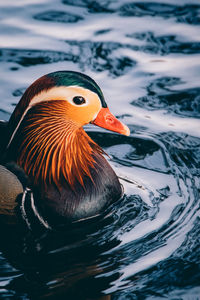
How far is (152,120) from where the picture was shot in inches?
228

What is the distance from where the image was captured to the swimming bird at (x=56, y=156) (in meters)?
4.27

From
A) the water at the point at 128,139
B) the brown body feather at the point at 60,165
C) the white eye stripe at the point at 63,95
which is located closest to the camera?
the water at the point at 128,139

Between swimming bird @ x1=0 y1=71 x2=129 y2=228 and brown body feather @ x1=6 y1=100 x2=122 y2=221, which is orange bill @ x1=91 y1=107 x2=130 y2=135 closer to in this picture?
swimming bird @ x1=0 y1=71 x2=129 y2=228

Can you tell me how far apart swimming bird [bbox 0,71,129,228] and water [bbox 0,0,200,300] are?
170 millimetres

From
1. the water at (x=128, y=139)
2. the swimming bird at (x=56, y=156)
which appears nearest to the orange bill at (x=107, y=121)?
the swimming bird at (x=56, y=156)

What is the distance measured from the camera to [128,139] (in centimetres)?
554

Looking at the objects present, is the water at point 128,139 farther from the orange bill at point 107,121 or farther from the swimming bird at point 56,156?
the orange bill at point 107,121

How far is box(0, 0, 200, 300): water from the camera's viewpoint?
3.89 m

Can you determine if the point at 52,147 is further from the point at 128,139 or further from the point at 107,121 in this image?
the point at 128,139

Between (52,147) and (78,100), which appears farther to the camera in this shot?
(52,147)

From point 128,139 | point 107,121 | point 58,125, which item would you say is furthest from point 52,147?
point 128,139

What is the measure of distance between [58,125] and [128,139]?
1.16m

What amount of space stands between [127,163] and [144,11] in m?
3.30

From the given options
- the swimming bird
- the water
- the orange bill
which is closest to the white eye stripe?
the swimming bird
